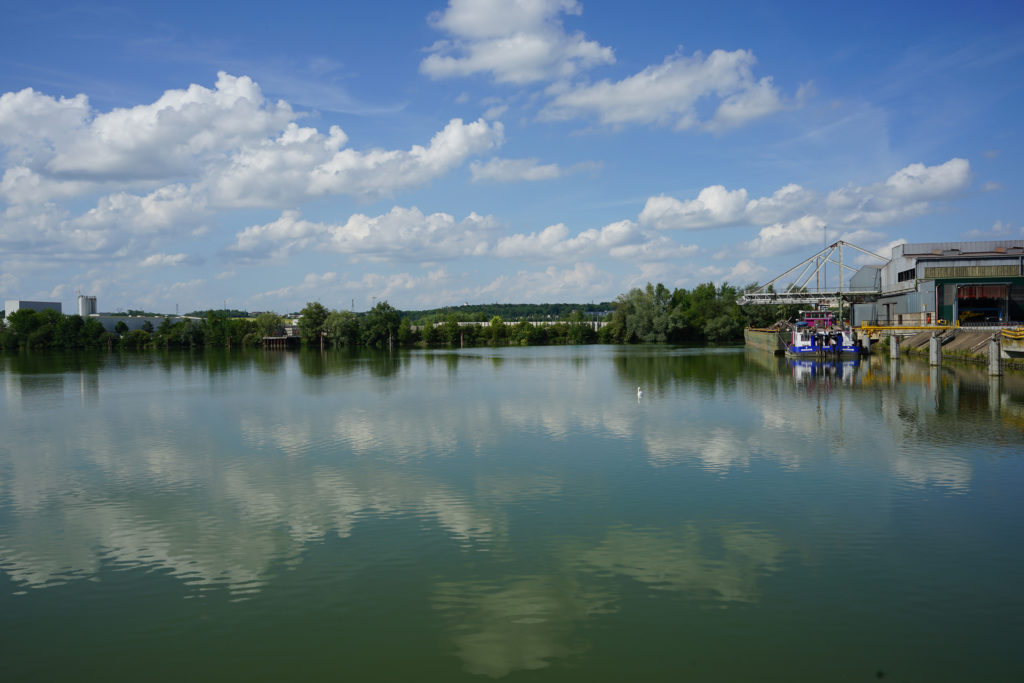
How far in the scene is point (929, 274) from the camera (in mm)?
47156

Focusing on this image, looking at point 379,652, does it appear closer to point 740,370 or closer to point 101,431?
point 101,431

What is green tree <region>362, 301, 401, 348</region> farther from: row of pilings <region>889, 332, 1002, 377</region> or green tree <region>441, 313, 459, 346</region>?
row of pilings <region>889, 332, 1002, 377</region>

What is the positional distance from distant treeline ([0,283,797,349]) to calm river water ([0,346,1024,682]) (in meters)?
68.5

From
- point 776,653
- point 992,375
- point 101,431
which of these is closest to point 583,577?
point 776,653

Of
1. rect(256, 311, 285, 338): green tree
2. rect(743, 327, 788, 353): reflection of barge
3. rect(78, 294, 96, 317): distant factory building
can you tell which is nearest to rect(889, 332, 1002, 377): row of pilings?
rect(743, 327, 788, 353): reflection of barge

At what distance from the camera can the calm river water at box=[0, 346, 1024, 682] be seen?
22.1 feet

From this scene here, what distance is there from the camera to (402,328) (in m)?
95.4

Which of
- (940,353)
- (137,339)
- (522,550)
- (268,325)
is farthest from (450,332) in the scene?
(522,550)

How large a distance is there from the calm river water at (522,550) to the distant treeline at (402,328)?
2695 inches

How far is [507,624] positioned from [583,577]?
1481 millimetres

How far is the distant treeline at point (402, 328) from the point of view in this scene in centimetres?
8806

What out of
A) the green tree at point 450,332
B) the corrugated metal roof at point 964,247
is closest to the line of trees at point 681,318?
the green tree at point 450,332

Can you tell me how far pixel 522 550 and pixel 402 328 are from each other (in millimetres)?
87605

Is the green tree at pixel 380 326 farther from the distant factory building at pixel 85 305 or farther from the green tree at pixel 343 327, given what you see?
the distant factory building at pixel 85 305
